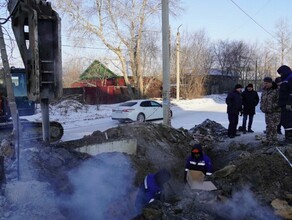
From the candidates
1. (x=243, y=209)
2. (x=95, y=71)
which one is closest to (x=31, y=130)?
(x=243, y=209)

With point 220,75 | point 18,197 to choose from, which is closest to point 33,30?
point 18,197

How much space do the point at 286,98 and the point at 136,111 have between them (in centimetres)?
1063

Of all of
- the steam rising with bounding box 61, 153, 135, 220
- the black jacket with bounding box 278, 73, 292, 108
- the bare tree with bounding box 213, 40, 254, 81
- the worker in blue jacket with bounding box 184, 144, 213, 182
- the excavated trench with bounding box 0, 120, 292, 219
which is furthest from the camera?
the bare tree with bounding box 213, 40, 254, 81

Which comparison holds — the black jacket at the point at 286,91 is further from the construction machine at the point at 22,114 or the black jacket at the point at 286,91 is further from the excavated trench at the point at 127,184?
the construction machine at the point at 22,114

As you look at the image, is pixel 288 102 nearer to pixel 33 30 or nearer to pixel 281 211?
pixel 281 211

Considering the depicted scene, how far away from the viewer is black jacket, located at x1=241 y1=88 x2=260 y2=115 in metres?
11.3

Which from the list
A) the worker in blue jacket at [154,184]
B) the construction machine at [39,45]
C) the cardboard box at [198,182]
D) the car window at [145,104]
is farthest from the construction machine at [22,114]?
the car window at [145,104]

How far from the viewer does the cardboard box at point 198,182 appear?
6.41 metres

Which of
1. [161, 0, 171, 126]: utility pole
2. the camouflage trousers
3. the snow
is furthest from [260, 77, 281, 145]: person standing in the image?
[161, 0, 171, 126]: utility pole

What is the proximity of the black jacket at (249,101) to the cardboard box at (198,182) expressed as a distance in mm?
5334

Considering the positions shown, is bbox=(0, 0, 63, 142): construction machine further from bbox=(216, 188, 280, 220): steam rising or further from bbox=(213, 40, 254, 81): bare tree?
bbox=(213, 40, 254, 81): bare tree

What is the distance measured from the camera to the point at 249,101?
37.2 feet

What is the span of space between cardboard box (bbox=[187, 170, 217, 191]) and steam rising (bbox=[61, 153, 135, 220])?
48.8 inches

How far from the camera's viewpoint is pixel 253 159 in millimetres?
→ 7055
